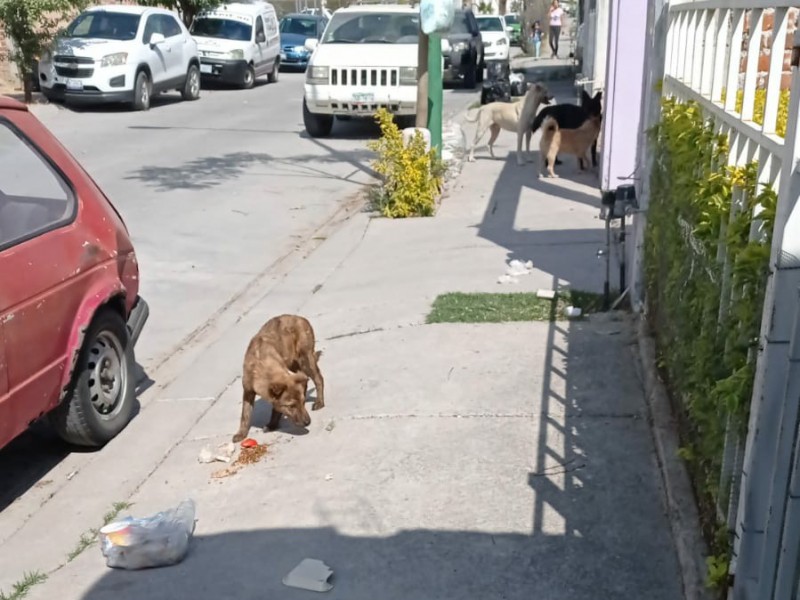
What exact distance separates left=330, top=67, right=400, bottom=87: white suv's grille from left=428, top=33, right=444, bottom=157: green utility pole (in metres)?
3.46

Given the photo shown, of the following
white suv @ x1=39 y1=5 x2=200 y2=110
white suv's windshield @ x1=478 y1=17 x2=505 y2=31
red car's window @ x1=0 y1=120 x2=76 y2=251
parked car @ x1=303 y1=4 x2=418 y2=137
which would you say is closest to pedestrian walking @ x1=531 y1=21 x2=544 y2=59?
white suv's windshield @ x1=478 y1=17 x2=505 y2=31

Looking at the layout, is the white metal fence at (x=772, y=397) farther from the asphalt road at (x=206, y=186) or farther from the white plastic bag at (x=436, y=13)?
the white plastic bag at (x=436, y=13)

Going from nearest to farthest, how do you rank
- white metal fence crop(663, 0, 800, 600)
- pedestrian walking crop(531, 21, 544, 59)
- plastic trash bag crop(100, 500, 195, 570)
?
1. white metal fence crop(663, 0, 800, 600)
2. plastic trash bag crop(100, 500, 195, 570)
3. pedestrian walking crop(531, 21, 544, 59)

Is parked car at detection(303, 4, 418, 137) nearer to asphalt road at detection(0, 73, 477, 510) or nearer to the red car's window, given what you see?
asphalt road at detection(0, 73, 477, 510)

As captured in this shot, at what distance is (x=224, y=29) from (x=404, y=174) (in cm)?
1666

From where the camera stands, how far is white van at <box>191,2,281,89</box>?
24.3 meters

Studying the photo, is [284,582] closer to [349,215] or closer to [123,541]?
[123,541]

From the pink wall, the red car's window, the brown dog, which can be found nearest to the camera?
the red car's window

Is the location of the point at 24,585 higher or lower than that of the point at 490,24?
lower

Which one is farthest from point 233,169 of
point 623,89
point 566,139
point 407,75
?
point 623,89

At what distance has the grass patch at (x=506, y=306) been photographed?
6574 mm

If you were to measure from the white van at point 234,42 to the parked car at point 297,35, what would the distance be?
474cm

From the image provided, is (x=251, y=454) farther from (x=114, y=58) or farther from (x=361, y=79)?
(x=114, y=58)

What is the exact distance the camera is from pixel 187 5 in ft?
88.3
